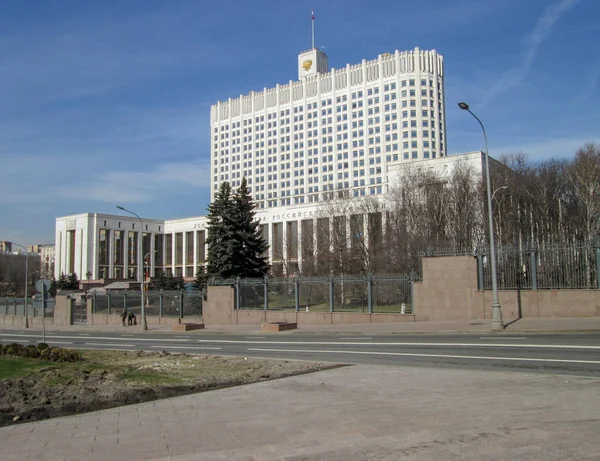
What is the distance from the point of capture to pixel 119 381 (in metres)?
10.7

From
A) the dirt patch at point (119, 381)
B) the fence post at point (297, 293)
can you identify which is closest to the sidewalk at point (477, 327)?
the fence post at point (297, 293)

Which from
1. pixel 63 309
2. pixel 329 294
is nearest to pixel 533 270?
pixel 329 294

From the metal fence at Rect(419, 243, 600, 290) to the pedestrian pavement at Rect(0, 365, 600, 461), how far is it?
53.8 feet

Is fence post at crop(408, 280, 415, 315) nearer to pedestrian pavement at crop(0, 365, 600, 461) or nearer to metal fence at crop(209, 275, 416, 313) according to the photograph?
metal fence at crop(209, 275, 416, 313)

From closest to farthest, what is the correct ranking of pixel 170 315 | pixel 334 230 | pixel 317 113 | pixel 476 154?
pixel 170 315 < pixel 334 230 < pixel 476 154 < pixel 317 113

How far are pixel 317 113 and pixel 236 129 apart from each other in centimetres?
3030

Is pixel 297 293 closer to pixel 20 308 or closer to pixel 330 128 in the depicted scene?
pixel 20 308

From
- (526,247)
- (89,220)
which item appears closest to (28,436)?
(526,247)

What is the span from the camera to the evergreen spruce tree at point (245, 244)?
47.6m

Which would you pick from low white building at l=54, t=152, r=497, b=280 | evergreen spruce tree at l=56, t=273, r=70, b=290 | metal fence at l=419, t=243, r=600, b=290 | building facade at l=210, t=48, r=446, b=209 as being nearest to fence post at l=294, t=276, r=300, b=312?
metal fence at l=419, t=243, r=600, b=290

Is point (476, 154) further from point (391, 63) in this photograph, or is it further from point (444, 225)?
point (391, 63)

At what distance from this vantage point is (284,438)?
21.0 feet

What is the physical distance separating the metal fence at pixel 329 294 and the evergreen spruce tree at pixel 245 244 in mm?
11113

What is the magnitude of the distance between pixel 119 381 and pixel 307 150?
136 meters
